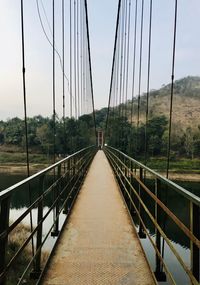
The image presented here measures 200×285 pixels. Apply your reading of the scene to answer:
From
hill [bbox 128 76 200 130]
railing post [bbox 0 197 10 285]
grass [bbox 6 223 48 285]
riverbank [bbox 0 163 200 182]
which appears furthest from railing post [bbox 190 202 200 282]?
hill [bbox 128 76 200 130]

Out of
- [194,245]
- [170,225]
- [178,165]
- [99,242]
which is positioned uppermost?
[194,245]

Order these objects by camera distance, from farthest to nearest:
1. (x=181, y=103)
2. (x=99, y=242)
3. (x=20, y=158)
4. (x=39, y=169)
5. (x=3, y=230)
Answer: (x=181, y=103) < (x=20, y=158) < (x=39, y=169) < (x=99, y=242) < (x=3, y=230)

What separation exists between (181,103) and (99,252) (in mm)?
95761

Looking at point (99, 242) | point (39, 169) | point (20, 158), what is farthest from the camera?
point (20, 158)

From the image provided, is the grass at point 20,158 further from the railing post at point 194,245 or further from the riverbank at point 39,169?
the railing post at point 194,245

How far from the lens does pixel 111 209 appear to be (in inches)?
204

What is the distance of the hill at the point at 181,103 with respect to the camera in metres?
82.8

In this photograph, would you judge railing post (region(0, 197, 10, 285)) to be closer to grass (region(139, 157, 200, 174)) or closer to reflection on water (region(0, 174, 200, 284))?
reflection on water (region(0, 174, 200, 284))

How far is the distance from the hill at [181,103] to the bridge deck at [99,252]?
234 ft

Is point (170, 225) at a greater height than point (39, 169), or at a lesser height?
lesser

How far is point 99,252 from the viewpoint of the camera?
10.4 feet

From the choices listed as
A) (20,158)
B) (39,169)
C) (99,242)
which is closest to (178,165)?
(39,169)

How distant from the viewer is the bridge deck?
2570mm

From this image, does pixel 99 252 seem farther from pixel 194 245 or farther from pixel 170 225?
pixel 170 225
